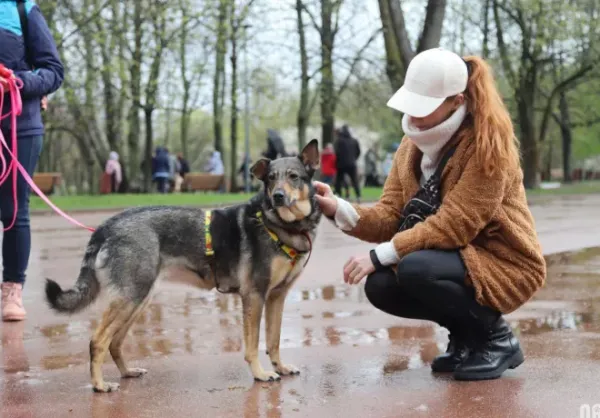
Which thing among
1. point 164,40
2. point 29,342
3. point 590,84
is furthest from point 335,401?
point 590,84

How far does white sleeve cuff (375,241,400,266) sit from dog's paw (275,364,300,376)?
2.80 feet

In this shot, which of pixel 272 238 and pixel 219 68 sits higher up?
pixel 219 68

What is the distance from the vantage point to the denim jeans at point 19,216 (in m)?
7.36

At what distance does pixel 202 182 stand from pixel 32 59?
32.7 meters

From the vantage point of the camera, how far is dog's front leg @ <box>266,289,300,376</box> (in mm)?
5645

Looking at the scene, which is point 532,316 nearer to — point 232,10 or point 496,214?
point 496,214

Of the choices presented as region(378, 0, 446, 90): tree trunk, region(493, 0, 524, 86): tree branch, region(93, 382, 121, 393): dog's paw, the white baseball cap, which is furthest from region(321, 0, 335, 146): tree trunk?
region(93, 382, 121, 393): dog's paw

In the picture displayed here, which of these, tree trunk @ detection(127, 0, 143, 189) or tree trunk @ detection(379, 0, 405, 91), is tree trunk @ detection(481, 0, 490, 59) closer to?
tree trunk @ detection(127, 0, 143, 189)

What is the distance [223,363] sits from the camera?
233 inches

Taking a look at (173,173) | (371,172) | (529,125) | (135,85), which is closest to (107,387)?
(135,85)

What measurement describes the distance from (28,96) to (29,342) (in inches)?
75.2

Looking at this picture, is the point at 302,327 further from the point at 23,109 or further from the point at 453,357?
the point at 23,109

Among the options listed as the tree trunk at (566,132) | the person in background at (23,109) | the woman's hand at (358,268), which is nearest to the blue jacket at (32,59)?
the person in background at (23,109)

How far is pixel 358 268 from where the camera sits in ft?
17.5
